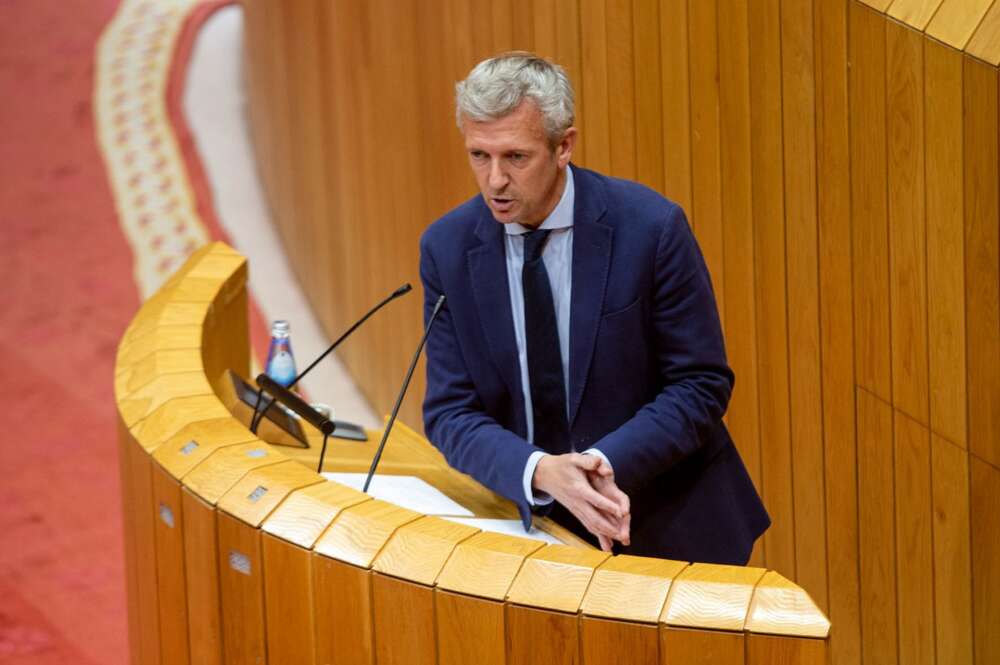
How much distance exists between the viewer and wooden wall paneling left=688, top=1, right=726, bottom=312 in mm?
3371

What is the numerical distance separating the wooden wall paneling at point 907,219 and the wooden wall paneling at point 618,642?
60.5 inches

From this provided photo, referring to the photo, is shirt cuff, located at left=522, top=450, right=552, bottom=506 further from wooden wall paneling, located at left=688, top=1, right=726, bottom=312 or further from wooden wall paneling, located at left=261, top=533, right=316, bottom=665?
wooden wall paneling, located at left=688, top=1, right=726, bottom=312

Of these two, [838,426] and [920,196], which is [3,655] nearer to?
[838,426]

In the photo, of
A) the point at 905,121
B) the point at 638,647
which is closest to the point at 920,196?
the point at 905,121

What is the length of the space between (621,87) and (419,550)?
85.7 inches

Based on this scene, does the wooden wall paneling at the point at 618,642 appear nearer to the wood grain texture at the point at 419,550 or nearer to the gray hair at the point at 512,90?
the wood grain texture at the point at 419,550

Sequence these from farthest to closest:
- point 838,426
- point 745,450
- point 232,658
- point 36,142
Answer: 1. point 36,142
2. point 745,450
3. point 838,426
4. point 232,658

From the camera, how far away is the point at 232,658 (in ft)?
6.48

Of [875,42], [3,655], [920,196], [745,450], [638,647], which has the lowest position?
[3,655]

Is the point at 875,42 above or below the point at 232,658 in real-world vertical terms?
above

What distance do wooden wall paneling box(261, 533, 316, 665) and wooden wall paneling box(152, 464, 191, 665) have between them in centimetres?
25

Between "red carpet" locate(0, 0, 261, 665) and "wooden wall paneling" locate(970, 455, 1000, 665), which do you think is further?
"red carpet" locate(0, 0, 261, 665)

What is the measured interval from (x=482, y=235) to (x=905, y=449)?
1.14 meters

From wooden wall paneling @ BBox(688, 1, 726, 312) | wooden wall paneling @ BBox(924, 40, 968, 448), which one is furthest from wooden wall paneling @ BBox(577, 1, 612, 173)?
wooden wall paneling @ BBox(924, 40, 968, 448)
